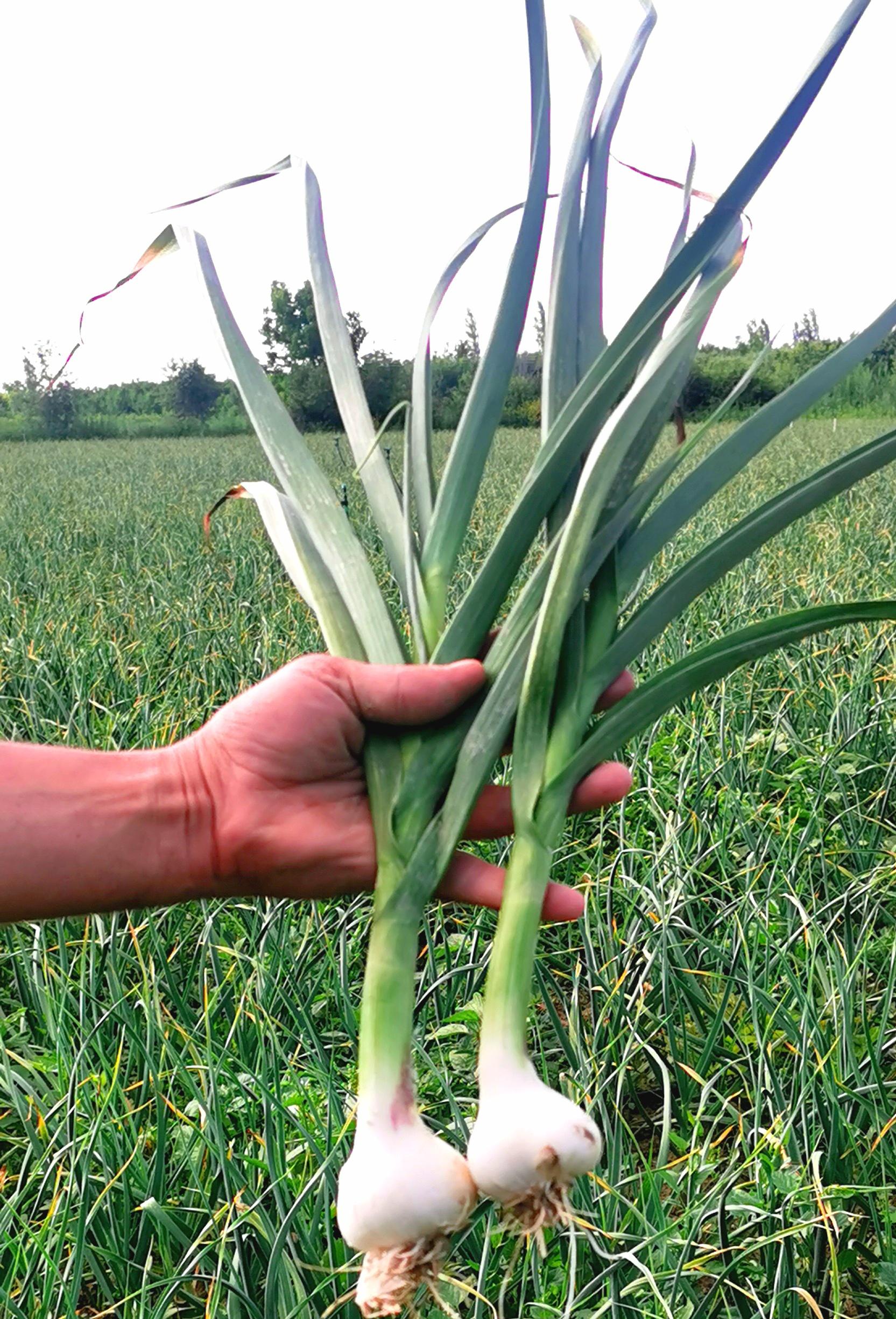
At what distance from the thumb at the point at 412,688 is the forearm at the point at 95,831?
0.86ft

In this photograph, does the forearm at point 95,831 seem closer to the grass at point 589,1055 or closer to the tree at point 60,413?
the grass at point 589,1055

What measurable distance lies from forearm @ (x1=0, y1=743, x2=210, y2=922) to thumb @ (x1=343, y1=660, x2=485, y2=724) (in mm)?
263

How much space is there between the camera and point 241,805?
47.8 inches

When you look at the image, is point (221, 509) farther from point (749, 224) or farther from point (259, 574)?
point (749, 224)

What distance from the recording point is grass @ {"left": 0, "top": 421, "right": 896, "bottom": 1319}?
1.11 m

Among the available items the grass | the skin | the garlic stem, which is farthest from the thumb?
the grass

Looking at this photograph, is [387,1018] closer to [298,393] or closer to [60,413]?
[298,393]

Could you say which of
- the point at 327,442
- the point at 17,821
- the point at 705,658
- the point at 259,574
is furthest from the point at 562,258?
the point at 327,442

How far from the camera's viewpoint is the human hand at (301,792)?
1182mm

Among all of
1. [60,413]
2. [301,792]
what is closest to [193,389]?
[60,413]

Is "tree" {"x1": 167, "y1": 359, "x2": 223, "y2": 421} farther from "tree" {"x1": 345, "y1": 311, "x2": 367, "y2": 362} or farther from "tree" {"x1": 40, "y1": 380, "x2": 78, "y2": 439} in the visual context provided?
"tree" {"x1": 345, "y1": 311, "x2": 367, "y2": 362}

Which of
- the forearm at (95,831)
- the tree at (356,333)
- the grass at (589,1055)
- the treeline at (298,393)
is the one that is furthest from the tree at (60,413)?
the forearm at (95,831)

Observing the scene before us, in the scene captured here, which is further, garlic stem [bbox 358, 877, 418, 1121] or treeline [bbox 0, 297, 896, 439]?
treeline [bbox 0, 297, 896, 439]

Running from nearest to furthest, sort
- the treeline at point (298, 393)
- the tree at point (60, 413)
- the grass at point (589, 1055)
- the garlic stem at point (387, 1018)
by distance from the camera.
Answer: the garlic stem at point (387, 1018) < the grass at point (589, 1055) < the treeline at point (298, 393) < the tree at point (60, 413)
